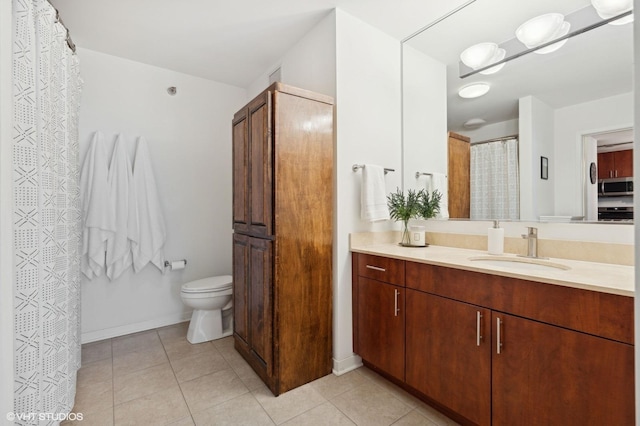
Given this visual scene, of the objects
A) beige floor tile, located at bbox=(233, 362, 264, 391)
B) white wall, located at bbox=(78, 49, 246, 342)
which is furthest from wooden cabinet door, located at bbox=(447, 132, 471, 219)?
white wall, located at bbox=(78, 49, 246, 342)

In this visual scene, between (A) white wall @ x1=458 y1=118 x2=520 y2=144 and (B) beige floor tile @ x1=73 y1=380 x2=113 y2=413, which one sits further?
(A) white wall @ x1=458 y1=118 x2=520 y2=144

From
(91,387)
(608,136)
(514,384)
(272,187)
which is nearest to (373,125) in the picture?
(272,187)

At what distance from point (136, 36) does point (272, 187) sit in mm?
1819

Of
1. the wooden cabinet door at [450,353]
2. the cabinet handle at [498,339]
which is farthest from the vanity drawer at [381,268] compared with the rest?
the cabinet handle at [498,339]

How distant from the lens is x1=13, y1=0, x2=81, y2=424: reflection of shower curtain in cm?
119

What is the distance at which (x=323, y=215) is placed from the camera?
1.95 meters

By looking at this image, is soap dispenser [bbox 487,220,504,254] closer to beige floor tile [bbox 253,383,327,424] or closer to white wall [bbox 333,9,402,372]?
white wall [bbox 333,9,402,372]

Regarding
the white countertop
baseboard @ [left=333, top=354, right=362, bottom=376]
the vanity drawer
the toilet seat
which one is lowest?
baseboard @ [left=333, top=354, right=362, bottom=376]

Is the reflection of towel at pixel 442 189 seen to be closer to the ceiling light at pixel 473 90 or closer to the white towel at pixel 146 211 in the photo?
the ceiling light at pixel 473 90

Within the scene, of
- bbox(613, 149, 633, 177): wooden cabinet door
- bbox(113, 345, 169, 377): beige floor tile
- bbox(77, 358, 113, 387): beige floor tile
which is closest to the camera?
bbox(613, 149, 633, 177): wooden cabinet door

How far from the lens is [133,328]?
8.79 ft

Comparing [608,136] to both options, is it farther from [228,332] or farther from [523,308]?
[228,332]

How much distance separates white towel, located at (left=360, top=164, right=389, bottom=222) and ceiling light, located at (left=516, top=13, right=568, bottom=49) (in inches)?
44.6

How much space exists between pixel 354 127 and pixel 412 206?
28.2 inches
